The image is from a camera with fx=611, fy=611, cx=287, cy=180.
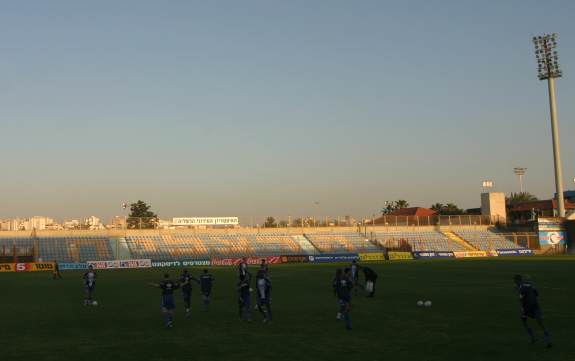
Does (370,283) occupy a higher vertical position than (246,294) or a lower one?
lower

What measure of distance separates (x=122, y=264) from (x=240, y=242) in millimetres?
23781

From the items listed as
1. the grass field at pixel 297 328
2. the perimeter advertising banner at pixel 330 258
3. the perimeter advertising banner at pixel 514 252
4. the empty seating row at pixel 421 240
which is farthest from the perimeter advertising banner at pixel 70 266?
the perimeter advertising banner at pixel 514 252

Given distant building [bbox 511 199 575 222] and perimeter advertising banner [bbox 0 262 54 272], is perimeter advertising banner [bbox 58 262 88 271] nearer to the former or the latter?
perimeter advertising banner [bbox 0 262 54 272]

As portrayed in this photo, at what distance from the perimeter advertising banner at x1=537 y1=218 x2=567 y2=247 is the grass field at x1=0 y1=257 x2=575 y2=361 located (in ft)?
219

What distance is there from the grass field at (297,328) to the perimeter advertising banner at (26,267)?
35.2m

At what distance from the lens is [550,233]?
321ft

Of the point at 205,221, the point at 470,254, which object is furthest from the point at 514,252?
the point at 205,221

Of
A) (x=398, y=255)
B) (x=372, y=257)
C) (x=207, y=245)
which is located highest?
A: (x=207, y=245)

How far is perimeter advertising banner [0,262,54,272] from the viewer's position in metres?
68.7

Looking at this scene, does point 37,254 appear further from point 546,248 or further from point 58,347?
point 546,248

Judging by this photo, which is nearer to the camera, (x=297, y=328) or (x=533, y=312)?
(x=533, y=312)

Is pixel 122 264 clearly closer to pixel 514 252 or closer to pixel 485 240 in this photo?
pixel 514 252

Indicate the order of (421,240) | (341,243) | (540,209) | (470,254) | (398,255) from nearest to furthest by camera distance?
(398,255), (470,254), (341,243), (421,240), (540,209)

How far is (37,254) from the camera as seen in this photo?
263 ft
